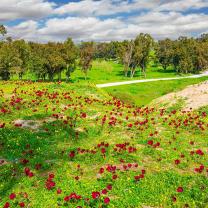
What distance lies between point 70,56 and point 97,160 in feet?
244

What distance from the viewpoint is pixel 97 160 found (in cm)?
1468

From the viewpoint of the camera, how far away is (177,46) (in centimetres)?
13700

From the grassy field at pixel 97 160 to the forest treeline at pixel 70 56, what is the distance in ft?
184

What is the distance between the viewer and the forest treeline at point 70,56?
82875 millimetres

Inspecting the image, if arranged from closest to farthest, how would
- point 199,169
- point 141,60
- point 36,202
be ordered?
1. point 36,202
2. point 199,169
3. point 141,60

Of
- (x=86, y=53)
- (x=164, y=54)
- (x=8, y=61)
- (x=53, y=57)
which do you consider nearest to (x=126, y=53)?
(x=86, y=53)

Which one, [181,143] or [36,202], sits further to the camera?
[181,143]

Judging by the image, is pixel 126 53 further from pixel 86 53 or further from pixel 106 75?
pixel 86 53

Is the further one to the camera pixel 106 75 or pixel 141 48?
pixel 106 75

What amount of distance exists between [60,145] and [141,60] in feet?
343

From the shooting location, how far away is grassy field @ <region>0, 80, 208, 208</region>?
37.5ft

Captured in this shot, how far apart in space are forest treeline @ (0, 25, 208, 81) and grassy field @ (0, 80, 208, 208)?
5618 cm

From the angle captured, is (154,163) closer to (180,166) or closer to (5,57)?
(180,166)

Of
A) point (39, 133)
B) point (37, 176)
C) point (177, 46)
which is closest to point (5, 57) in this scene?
point (39, 133)
